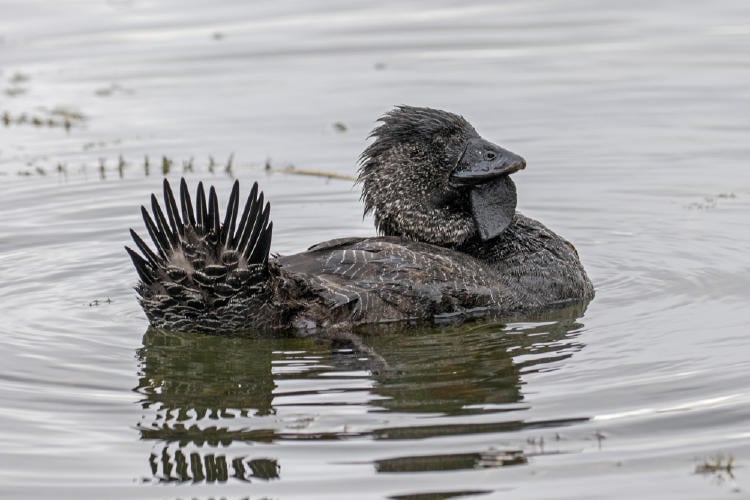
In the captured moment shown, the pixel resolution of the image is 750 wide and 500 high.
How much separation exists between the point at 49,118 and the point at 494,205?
7083mm

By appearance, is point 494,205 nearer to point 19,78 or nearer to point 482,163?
point 482,163

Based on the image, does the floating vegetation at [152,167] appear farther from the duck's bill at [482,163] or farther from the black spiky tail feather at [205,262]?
the black spiky tail feather at [205,262]

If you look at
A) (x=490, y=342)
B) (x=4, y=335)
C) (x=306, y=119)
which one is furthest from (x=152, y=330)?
(x=306, y=119)

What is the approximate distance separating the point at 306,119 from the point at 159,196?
2.51 meters

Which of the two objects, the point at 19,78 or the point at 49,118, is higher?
the point at 19,78

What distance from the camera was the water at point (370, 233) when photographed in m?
6.37

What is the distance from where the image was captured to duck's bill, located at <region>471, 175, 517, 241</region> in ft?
30.6

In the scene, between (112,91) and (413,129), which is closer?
(413,129)

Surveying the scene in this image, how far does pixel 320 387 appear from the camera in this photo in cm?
746

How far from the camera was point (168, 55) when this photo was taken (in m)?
17.2

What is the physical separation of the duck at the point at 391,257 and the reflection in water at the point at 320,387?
194mm

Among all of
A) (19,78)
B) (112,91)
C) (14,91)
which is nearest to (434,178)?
(112,91)

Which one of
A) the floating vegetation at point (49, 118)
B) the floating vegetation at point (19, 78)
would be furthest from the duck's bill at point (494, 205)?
the floating vegetation at point (19, 78)

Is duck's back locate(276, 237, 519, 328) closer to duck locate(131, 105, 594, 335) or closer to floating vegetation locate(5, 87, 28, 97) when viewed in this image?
duck locate(131, 105, 594, 335)
